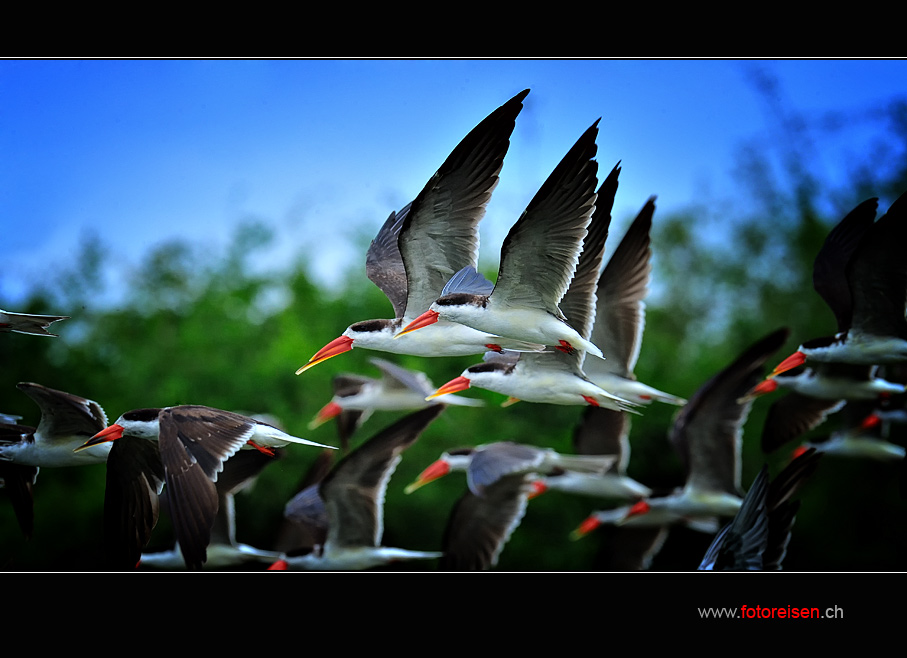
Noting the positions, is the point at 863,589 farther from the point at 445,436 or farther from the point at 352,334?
the point at 445,436

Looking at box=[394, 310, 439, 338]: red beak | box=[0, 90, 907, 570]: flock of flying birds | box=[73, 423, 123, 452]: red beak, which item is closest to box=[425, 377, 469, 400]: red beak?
box=[0, 90, 907, 570]: flock of flying birds

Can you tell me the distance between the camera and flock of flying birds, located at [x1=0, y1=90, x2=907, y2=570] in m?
3.45

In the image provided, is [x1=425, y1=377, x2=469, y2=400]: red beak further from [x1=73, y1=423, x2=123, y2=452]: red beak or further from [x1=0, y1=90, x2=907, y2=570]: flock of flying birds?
[x1=73, y1=423, x2=123, y2=452]: red beak

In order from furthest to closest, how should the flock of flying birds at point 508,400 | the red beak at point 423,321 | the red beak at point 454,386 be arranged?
the red beak at point 454,386
the red beak at point 423,321
the flock of flying birds at point 508,400

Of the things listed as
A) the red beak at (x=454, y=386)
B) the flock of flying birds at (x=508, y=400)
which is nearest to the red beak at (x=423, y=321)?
the flock of flying birds at (x=508, y=400)

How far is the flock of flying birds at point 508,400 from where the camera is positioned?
345 cm

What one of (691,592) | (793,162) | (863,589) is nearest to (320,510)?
(691,592)

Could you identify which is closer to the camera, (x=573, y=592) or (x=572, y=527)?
(x=573, y=592)

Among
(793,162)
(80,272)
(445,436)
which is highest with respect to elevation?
(793,162)

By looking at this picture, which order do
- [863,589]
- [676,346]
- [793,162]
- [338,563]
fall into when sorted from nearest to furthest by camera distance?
[863,589] < [338,563] < [793,162] < [676,346]

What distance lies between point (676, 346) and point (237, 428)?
9260 millimetres

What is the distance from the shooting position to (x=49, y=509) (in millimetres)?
9273

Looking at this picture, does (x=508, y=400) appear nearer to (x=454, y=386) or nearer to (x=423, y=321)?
(x=454, y=386)

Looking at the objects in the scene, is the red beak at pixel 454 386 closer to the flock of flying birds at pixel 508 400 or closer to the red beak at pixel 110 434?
the flock of flying birds at pixel 508 400
